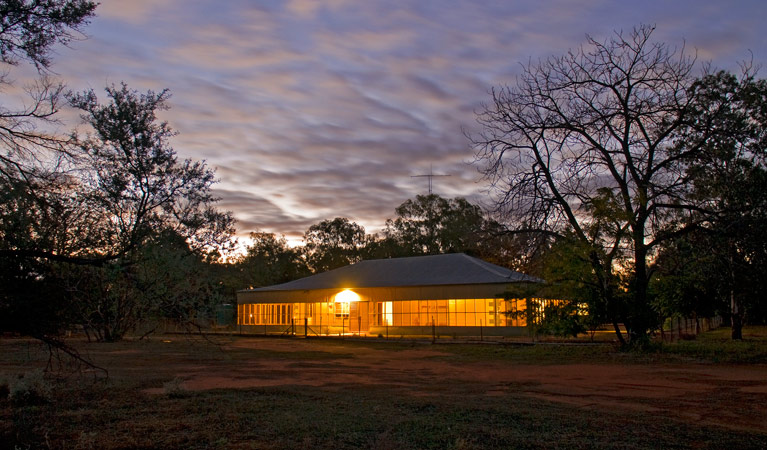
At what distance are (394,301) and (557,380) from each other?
25549mm

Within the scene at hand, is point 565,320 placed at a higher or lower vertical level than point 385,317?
higher

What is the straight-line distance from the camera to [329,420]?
33.7 ft

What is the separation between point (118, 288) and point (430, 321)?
31332mm

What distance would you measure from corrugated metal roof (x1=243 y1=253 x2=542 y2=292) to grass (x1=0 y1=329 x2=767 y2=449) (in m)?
23.0

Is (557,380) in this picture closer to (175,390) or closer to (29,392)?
(175,390)

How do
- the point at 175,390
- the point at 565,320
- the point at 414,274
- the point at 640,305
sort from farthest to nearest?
1. the point at 414,274
2. the point at 565,320
3. the point at 640,305
4. the point at 175,390

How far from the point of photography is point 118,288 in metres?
9.38

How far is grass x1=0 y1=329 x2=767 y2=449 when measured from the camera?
868 cm

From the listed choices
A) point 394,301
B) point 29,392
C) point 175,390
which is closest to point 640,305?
point 175,390

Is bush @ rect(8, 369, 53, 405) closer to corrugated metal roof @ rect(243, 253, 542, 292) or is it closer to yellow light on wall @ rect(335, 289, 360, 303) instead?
corrugated metal roof @ rect(243, 253, 542, 292)

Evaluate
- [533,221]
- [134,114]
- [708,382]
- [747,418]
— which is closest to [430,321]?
[533,221]

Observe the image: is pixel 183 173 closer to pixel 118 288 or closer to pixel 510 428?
pixel 118 288

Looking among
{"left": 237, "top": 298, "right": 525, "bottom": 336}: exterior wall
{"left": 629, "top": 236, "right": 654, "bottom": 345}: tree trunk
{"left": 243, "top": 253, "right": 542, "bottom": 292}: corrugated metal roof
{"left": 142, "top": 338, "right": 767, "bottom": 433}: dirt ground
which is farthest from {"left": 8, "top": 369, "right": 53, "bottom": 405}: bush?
{"left": 243, "top": 253, "right": 542, "bottom": 292}: corrugated metal roof

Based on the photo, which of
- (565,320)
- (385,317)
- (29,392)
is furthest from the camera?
(385,317)
